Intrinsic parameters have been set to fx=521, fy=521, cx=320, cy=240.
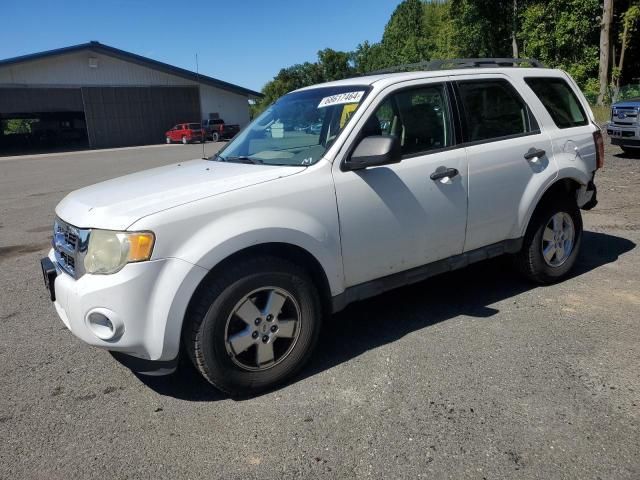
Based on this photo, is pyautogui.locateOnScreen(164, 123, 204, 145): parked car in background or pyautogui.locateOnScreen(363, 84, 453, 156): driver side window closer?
pyautogui.locateOnScreen(363, 84, 453, 156): driver side window

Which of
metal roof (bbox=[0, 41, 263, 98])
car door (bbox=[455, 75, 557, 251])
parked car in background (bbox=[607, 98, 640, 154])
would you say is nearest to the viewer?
car door (bbox=[455, 75, 557, 251])

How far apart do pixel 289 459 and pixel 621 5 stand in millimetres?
39299

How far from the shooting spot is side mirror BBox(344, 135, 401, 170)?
320 cm

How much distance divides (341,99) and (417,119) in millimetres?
581

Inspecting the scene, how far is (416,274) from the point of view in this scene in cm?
378

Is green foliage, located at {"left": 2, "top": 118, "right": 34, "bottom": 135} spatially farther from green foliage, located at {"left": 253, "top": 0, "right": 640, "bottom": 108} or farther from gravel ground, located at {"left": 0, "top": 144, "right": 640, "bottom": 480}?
gravel ground, located at {"left": 0, "top": 144, "right": 640, "bottom": 480}

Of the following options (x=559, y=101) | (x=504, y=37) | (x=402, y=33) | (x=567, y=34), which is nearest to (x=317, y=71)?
(x=402, y=33)

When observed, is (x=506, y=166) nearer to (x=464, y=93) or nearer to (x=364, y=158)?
(x=464, y=93)

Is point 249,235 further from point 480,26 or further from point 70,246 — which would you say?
point 480,26

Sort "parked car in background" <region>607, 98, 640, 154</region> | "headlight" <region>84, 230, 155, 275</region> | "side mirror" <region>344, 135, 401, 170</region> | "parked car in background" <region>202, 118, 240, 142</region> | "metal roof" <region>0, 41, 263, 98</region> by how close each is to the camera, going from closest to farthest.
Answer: "headlight" <region>84, 230, 155, 275</region> < "side mirror" <region>344, 135, 401, 170</region> < "parked car in background" <region>607, 98, 640, 154</region> < "metal roof" <region>0, 41, 263, 98</region> < "parked car in background" <region>202, 118, 240, 142</region>

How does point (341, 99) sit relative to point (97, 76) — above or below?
below

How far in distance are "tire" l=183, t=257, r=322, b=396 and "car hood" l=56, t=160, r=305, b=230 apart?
488mm

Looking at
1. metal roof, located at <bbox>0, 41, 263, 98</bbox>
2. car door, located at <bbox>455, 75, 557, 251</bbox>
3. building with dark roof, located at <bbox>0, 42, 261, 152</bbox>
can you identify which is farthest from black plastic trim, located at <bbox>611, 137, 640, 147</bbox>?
building with dark roof, located at <bbox>0, 42, 261, 152</bbox>

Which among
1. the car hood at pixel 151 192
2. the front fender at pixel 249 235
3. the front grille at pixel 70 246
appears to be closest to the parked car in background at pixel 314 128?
the car hood at pixel 151 192
